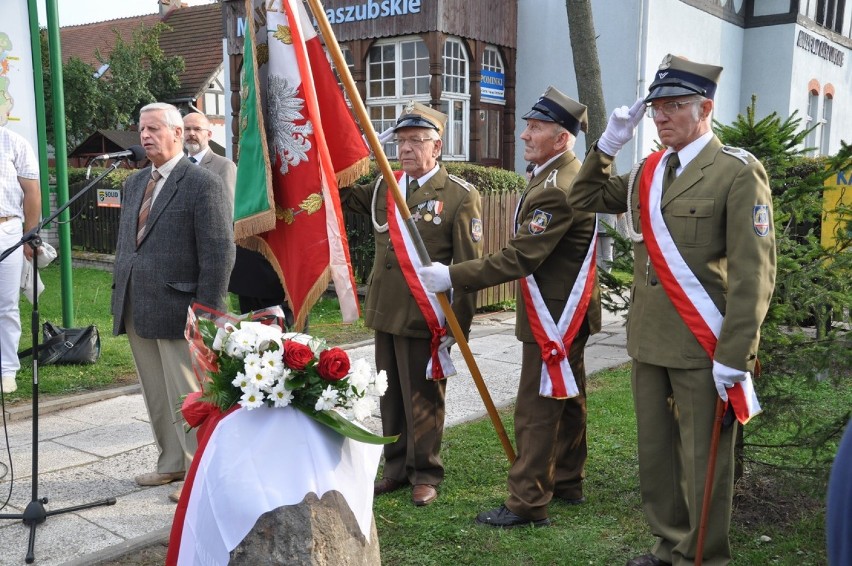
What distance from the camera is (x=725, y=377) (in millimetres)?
3180

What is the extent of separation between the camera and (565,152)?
13.6ft

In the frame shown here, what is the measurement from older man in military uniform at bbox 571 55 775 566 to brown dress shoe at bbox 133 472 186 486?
266 cm

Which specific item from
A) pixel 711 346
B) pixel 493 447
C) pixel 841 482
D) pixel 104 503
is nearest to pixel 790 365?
pixel 711 346

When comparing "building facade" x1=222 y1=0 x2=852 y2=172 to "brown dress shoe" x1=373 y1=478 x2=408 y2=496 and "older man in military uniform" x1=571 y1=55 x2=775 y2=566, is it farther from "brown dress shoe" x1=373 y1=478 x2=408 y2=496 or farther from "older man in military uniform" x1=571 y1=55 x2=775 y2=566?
"older man in military uniform" x1=571 y1=55 x2=775 y2=566

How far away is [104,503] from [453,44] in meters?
14.3

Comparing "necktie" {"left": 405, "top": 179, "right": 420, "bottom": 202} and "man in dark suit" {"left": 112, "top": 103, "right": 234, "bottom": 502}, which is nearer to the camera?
"man in dark suit" {"left": 112, "top": 103, "right": 234, "bottom": 502}

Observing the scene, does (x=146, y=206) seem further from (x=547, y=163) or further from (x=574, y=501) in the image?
(x=574, y=501)

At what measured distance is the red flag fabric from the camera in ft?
12.7

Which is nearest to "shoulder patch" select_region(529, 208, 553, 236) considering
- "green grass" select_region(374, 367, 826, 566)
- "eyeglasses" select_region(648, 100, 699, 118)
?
"eyeglasses" select_region(648, 100, 699, 118)

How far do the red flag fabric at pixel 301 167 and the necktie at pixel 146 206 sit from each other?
Answer: 0.92m

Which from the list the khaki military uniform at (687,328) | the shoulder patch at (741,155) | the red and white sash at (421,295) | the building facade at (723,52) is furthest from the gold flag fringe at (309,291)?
the building facade at (723,52)

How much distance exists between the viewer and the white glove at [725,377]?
316cm

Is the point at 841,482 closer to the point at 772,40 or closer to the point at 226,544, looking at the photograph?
the point at 226,544

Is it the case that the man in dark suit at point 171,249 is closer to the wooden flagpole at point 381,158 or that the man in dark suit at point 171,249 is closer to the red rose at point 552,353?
the wooden flagpole at point 381,158
